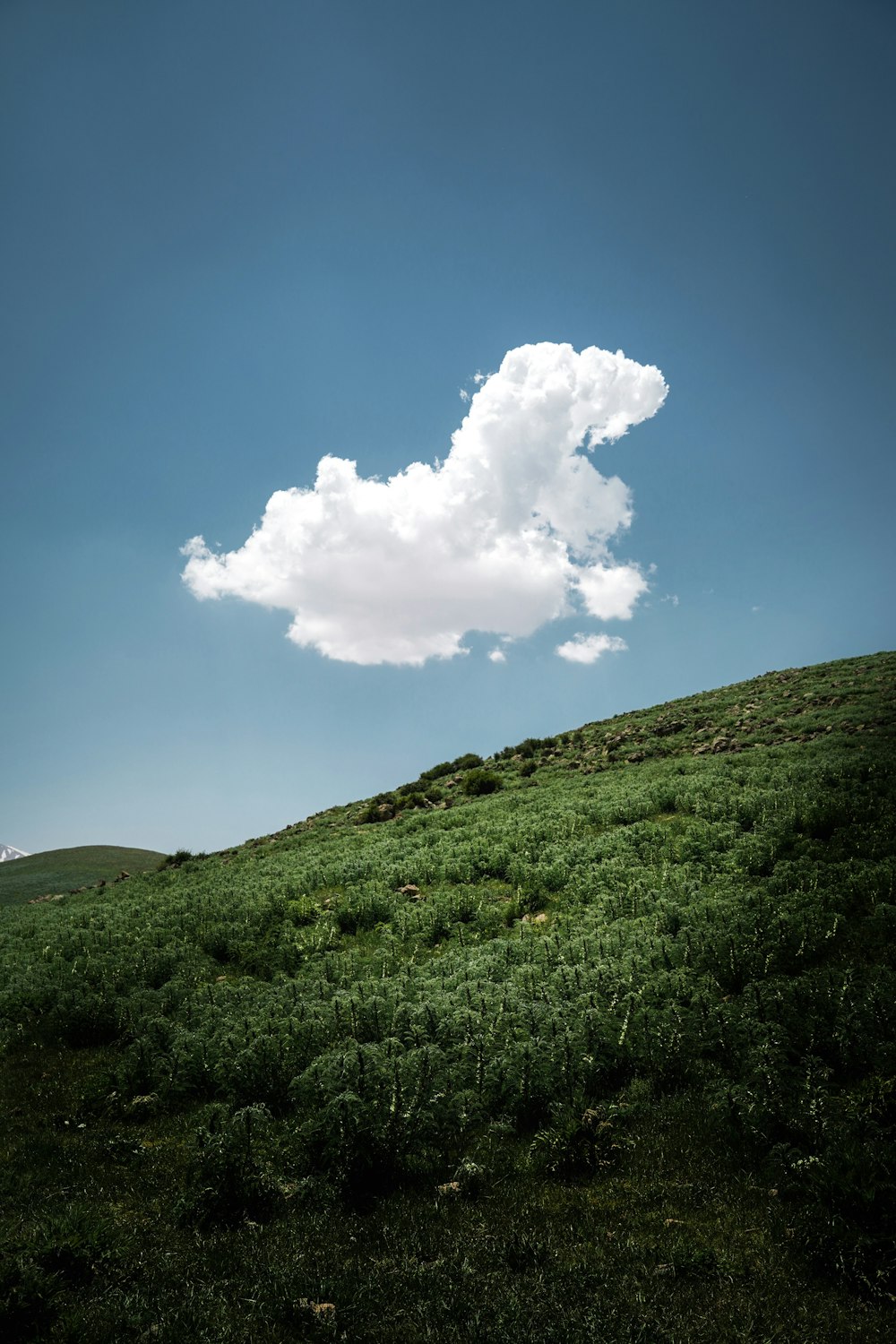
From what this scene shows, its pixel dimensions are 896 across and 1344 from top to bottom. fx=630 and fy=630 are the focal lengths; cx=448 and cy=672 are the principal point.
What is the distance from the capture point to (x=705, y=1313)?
5074 millimetres

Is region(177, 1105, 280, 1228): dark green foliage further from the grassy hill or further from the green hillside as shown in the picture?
the green hillside

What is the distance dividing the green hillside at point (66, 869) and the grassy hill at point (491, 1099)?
16036mm

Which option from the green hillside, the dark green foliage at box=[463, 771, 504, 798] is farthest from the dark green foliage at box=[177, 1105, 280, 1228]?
the green hillside

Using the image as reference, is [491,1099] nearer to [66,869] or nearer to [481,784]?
[481,784]

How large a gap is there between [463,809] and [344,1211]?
770 inches

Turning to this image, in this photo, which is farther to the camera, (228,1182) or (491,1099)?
(491,1099)

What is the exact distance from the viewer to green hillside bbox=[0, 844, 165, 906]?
Answer: 31828 millimetres

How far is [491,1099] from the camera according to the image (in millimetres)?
8680

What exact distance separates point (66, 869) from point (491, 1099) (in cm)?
3723

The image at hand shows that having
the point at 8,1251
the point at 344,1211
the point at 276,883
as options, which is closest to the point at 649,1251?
the point at 344,1211

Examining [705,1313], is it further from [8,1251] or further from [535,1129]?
[8,1251]

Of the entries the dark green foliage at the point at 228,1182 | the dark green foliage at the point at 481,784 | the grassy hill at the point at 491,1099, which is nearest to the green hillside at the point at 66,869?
the grassy hill at the point at 491,1099

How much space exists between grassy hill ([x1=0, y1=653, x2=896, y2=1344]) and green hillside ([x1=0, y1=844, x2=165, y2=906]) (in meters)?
16.0

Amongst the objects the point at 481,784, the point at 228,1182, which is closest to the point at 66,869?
the point at 481,784
